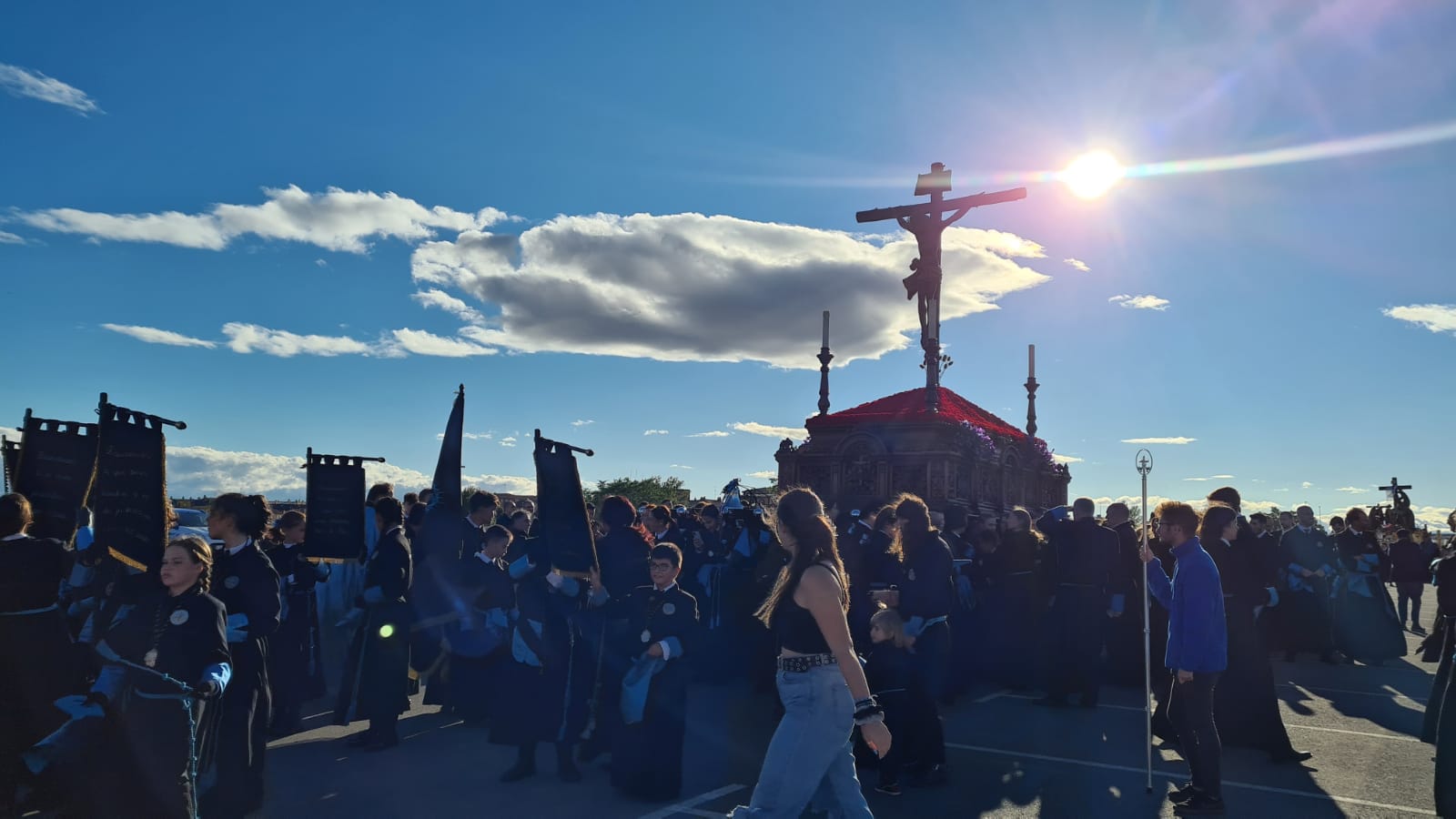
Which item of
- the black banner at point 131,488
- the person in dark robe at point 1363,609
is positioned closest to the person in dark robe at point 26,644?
the black banner at point 131,488

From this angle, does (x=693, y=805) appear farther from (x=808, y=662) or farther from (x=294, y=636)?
(x=294, y=636)

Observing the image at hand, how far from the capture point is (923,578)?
7715 mm

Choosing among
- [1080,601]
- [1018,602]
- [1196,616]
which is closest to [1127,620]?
[1018,602]

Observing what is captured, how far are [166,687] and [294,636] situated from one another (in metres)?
4.41

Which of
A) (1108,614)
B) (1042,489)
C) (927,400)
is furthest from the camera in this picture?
(1042,489)

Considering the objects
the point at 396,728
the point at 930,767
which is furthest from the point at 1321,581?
the point at 396,728

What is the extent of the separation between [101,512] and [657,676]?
3855mm

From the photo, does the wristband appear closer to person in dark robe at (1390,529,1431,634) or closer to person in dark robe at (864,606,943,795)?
person in dark robe at (864,606,943,795)

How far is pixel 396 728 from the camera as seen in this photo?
332 inches

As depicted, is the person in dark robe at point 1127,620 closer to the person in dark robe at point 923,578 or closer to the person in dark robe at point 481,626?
the person in dark robe at point 923,578

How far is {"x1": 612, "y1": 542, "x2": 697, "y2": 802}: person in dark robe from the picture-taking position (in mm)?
6402

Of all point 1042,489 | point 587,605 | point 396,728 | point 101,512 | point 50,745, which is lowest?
point 396,728

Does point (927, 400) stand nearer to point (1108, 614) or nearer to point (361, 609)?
point (1108, 614)

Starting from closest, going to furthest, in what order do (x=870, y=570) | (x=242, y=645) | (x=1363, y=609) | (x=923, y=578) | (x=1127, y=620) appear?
(x=242, y=645), (x=923, y=578), (x=870, y=570), (x=1127, y=620), (x=1363, y=609)
